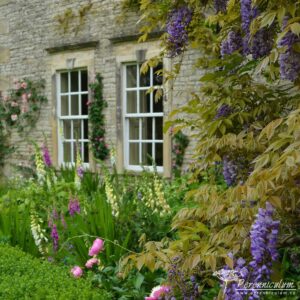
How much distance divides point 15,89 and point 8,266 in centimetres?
787

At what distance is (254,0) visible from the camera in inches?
105

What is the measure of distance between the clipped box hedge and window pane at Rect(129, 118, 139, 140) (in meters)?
5.54

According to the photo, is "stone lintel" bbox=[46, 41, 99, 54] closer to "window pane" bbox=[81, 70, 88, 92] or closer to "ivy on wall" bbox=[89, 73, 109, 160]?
"window pane" bbox=[81, 70, 88, 92]

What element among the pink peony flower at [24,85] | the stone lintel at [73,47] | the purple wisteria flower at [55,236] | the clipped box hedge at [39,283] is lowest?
the clipped box hedge at [39,283]

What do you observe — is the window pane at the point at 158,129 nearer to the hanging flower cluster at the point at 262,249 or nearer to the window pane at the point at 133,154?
the window pane at the point at 133,154

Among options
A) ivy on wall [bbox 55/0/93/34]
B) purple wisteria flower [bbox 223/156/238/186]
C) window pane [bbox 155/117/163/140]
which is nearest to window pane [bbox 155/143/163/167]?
window pane [bbox 155/117/163/140]

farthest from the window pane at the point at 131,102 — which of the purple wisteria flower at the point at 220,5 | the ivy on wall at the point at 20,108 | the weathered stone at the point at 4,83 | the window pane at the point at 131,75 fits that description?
the purple wisteria flower at the point at 220,5

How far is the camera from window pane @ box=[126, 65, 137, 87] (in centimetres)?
950

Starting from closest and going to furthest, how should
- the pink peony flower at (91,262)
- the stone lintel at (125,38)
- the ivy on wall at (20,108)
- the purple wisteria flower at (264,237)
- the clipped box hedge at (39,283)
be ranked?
1. the purple wisteria flower at (264,237)
2. the clipped box hedge at (39,283)
3. the pink peony flower at (91,262)
4. the stone lintel at (125,38)
5. the ivy on wall at (20,108)

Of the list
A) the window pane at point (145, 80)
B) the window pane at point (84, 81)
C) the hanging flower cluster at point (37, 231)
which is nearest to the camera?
the hanging flower cluster at point (37, 231)

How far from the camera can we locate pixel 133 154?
9.73 m

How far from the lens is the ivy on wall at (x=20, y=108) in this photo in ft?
36.2

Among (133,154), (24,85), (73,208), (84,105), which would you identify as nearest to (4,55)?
(24,85)

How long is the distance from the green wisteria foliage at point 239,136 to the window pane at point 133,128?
5.15 m
